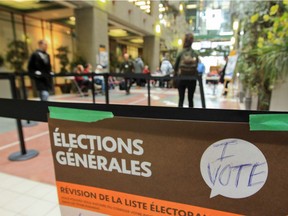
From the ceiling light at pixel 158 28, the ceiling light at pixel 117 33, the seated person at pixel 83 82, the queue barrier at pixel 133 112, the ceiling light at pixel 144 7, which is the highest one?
the ceiling light at pixel 144 7

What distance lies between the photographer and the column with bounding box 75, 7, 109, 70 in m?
9.71

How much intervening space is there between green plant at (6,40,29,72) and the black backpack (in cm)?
835

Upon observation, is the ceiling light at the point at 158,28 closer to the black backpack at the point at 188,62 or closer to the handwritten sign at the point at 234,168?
the black backpack at the point at 188,62

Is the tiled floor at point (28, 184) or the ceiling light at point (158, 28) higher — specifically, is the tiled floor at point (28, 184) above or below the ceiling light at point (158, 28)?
below

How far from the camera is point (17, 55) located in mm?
9695

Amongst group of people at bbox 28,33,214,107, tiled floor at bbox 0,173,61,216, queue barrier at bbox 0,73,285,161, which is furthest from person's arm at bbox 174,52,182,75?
queue barrier at bbox 0,73,285,161

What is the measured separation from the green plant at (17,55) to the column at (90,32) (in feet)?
7.87

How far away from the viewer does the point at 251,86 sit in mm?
3854

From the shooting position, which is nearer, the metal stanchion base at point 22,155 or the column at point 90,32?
the metal stanchion base at point 22,155

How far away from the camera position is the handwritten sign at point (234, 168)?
0.54 m

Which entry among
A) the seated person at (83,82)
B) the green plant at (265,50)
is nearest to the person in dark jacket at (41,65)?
the green plant at (265,50)

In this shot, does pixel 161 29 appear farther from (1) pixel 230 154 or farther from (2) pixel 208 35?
(1) pixel 230 154

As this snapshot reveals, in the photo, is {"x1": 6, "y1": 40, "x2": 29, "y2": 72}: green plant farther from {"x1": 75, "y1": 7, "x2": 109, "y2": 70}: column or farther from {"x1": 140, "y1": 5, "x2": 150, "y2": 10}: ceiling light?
{"x1": 140, "y1": 5, "x2": 150, "y2": 10}: ceiling light

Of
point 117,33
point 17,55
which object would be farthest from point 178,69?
point 117,33
